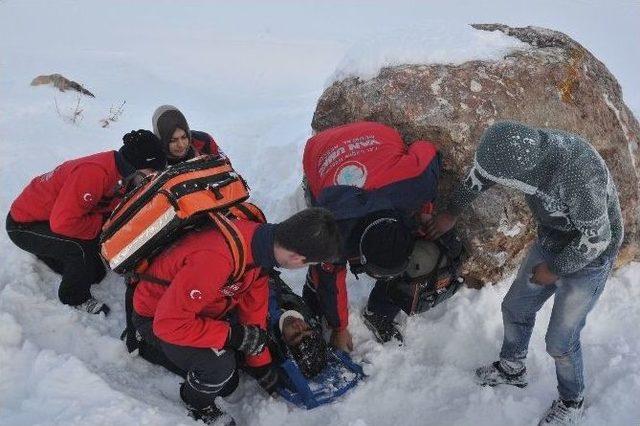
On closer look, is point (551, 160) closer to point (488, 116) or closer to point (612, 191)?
point (612, 191)

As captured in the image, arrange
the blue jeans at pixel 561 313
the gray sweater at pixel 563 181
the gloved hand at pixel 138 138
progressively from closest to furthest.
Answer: the gray sweater at pixel 563 181, the blue jeans at pixel 561 313, the gloved hand at pixel 138 138

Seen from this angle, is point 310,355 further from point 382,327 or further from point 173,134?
point 173,134

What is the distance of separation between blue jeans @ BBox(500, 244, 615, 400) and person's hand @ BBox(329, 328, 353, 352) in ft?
3.42

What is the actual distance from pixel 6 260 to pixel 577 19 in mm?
17640

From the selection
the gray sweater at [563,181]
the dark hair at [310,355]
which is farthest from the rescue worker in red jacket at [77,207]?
the gray sweater at [563,181]

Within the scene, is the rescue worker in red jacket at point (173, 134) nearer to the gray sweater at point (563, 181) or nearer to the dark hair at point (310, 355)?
the dark hair at point (310, 355)

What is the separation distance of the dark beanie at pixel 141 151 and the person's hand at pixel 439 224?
79.9 inches

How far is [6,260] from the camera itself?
162 inches

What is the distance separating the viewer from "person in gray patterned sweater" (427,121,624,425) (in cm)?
259

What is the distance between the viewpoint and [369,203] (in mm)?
3258

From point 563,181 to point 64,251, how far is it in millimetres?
3433

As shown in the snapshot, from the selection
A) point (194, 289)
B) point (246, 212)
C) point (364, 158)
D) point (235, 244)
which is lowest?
point (194, 289)

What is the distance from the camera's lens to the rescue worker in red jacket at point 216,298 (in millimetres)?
2721

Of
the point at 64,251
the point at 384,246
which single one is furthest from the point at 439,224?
the point at 64,251
